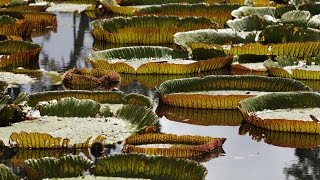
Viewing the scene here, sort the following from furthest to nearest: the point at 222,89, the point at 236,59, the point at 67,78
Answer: the point at 236,59 < the point at 67,78 < the point at 222,89

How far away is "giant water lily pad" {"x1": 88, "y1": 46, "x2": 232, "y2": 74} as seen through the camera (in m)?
8.19

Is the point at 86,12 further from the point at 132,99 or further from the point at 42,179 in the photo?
the point at 42,179

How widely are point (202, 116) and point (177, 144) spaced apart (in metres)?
0.99

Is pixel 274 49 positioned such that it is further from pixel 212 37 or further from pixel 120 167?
pixel 120 167

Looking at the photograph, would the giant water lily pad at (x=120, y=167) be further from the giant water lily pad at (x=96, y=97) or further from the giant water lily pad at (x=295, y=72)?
the giant water lily pad at (x=295, y=72)

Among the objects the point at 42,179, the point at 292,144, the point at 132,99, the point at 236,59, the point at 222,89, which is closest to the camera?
the point at 42,179

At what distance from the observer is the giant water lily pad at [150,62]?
322 inches

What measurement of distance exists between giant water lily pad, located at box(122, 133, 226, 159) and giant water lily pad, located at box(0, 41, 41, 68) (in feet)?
9.86

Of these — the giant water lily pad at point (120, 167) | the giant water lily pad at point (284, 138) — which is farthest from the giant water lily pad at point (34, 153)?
the giant water lily pad at point (284, 138)

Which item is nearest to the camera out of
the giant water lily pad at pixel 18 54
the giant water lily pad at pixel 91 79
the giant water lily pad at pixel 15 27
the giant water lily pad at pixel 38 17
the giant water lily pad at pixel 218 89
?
the giant water lily pad at pixel 218 89

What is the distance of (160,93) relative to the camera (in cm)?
695

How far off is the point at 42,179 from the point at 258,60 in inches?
162

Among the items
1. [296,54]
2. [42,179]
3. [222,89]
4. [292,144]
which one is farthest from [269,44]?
[42,179]

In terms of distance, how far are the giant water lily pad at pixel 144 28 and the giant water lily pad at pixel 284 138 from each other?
3.84 m
